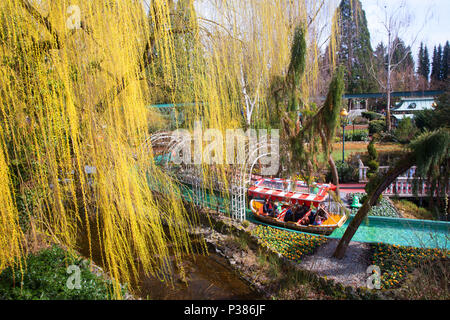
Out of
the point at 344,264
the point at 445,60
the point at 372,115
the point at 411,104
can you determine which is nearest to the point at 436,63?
the point at 445,60

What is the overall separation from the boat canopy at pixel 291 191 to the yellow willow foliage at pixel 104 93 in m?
4.07

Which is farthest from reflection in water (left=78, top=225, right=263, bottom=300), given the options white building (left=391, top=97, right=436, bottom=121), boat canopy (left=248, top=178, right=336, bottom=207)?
white building (left=391, top=97, right=436, bottom=121)

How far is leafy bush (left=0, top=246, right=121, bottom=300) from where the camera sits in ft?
6.82

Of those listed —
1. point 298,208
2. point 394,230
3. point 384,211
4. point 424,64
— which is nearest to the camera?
point 394,230

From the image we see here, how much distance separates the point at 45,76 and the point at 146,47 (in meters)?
0.73

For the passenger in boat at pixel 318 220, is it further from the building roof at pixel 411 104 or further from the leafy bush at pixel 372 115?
the building roof at pixel 411 104

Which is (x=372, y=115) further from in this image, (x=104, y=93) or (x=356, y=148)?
(x=104, y=93)

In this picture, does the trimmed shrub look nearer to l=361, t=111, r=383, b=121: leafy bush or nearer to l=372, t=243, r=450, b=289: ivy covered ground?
l=372, t=243, r=450, b=289: ivy covered ground

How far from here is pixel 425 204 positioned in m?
7.34

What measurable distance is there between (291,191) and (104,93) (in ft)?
18.9

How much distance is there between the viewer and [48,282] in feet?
7.39

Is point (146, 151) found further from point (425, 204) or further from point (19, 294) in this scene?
point (425, 204)

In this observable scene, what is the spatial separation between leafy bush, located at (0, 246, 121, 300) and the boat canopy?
14.2 ft

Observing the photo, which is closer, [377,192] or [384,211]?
[377,192]
